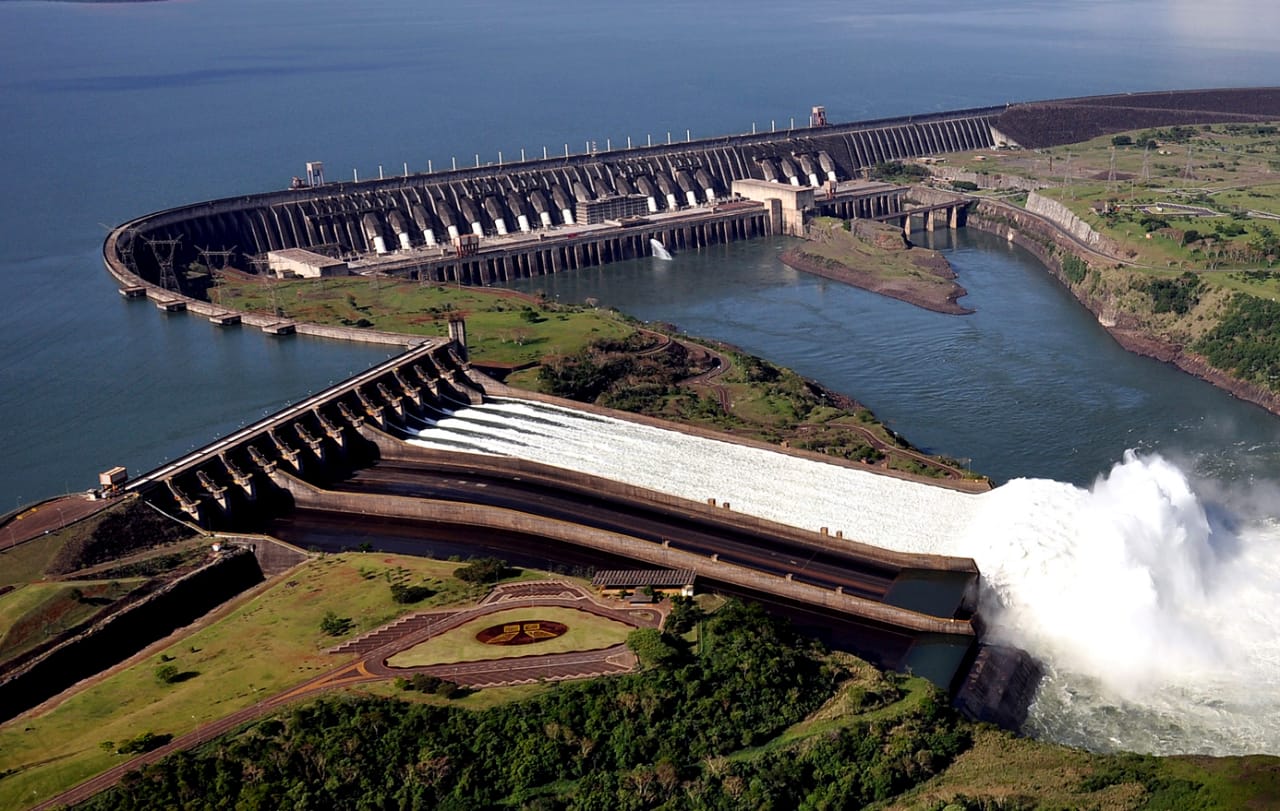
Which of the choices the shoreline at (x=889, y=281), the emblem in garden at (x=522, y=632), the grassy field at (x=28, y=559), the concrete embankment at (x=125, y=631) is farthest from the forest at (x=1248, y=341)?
the grassy field at (x=28, y=559)

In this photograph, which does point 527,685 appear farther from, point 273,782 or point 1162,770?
point 1162,770

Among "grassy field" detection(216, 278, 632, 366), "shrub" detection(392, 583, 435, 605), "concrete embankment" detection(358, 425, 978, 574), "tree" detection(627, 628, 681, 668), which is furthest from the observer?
"grassy field" detection(216, 278, 632, 366)

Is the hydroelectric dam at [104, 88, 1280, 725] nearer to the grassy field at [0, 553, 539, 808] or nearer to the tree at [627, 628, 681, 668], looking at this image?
the grassy field at [0, 553, 539, 808]

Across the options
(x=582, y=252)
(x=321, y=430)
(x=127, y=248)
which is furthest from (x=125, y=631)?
(x=582, y=252)

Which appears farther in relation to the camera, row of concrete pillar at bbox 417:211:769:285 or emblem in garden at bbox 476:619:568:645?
row of concrete pillar at bbox 417:211:769:285

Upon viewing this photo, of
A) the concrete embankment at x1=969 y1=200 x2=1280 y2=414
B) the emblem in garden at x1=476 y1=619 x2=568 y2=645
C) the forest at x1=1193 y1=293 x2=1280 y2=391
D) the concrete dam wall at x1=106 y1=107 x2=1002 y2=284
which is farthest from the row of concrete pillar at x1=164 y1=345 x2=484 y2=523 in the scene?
the forest at x1=1193 y1=293 x2=1280 y2=391

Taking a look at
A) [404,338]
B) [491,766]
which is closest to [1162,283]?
[404,338]
